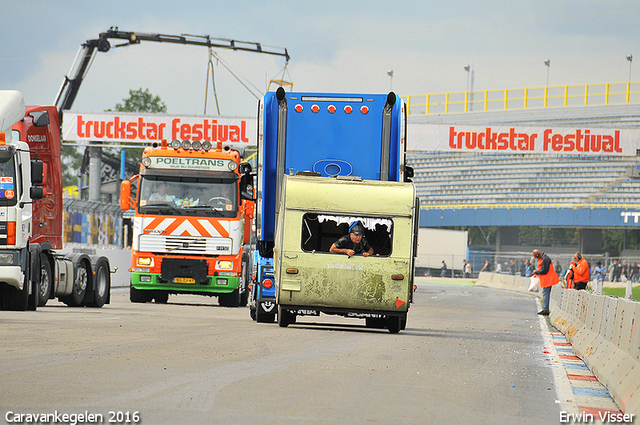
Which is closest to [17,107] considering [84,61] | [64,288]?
[64,288]

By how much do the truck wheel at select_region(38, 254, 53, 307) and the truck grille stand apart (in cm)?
244

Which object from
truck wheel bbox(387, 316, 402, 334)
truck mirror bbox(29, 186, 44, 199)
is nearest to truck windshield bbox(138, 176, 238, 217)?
truck mirror bbox(29, 186, 44, 199)

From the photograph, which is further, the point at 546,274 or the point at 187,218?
the point at 546,274

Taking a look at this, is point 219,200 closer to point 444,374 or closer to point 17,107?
point 17,107

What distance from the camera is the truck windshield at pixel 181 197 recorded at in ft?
65.7

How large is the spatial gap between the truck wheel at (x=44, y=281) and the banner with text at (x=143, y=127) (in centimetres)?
2438

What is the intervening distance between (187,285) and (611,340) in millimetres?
11734

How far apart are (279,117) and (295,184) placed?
1.49 m

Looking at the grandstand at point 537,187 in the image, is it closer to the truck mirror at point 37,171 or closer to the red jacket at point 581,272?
the red jacket at point 581,272

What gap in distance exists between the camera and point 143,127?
1690 inches

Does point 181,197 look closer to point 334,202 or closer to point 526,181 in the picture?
point 334,202

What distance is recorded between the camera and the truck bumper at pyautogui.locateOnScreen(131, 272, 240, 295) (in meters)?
20.4

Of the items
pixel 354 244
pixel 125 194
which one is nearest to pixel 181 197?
pixel 125 194

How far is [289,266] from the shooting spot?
13.8 metres
